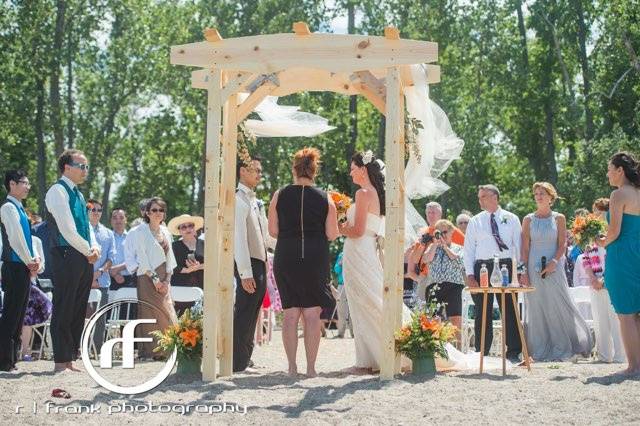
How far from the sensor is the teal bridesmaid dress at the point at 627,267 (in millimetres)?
9211

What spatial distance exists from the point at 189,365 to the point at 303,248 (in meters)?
1.45

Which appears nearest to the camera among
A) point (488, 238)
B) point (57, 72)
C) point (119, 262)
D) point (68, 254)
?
point (68, 254)

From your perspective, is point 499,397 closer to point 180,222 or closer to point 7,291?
point 7,291

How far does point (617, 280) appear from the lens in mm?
9281

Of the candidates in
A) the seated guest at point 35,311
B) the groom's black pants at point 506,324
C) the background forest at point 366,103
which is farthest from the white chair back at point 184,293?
the background forest at point 366,103

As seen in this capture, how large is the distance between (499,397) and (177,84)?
1103 inches

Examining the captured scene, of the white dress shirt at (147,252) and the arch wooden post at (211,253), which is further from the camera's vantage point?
the white dress shirt at (147,252)

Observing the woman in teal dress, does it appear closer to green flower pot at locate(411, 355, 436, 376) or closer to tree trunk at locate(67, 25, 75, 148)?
green flower pot at locate(411, 355, 436, 376)

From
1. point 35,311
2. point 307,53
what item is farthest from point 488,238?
point 35,311

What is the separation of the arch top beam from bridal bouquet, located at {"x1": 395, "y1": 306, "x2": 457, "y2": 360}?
2.26 m

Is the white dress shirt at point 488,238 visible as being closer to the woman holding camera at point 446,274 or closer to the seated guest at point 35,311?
the woman holding camera at point 446,274

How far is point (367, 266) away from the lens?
965 cm

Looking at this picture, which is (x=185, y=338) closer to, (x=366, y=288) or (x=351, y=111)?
(x=366, y=288)

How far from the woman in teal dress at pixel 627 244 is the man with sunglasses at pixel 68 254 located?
471 centimetres
